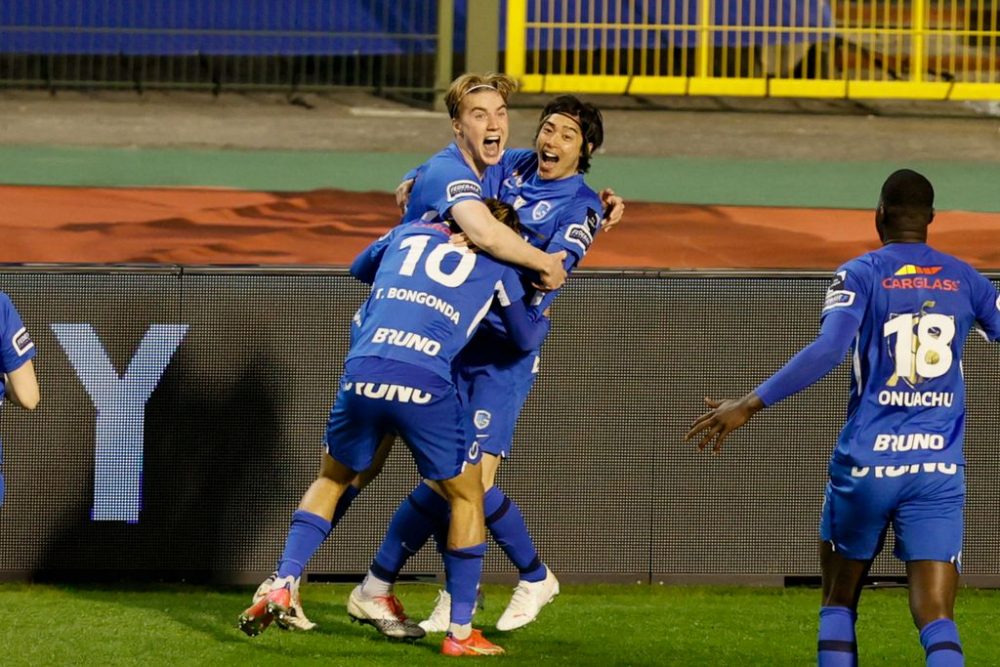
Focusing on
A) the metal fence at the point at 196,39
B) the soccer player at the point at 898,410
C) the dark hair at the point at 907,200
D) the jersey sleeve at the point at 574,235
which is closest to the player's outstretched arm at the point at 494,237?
the jersey sleeve at the point at 574,235

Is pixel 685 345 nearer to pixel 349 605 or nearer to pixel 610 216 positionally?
pixel 610 216

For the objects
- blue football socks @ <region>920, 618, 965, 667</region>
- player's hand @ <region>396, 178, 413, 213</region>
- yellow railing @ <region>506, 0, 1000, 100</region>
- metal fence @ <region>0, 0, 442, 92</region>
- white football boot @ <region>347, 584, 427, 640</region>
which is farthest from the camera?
yellow railing @ <region>506, 0, 1000, 100</region>

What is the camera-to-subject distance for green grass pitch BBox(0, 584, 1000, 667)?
675 cm

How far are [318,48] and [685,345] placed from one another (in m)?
12.4

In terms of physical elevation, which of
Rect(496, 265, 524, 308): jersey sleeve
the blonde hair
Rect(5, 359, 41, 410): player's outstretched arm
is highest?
the blonde hair

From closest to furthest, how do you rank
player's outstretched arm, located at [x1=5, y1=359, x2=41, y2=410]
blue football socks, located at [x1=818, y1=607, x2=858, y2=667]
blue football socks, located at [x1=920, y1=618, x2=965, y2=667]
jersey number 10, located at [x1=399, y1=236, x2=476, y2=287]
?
blue football socks, located at [x1=920, y1=618, x2=965, y2=667] < blue football socks, located at [x1=818, y1=607, x2=858, y2=667] < player's outstretched arm, located at [x1=5, y1=359, x2=41, y2=410] < jersey number 10, located at [x1=399, y1=236, x2=476, y2=287]

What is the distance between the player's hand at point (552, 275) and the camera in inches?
269

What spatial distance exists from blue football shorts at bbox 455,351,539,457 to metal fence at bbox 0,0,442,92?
12.6 metres

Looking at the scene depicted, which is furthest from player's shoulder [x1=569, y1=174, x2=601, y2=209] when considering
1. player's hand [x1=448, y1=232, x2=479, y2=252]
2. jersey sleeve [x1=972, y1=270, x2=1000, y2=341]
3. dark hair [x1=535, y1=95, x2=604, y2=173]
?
jersey sleeve [x1=972, y1=270, x2=1000, y2=341]

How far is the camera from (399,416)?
6418 millimetres

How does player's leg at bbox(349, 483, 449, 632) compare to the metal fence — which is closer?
player's leg at bbox(349, 483, 449, 632)

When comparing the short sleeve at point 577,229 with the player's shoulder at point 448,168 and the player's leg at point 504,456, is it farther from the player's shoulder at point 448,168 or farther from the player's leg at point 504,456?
the player's leg at point 504,456

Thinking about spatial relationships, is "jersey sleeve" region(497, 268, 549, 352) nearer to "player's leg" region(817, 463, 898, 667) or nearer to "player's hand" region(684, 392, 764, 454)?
"player's hand" region(684, 392, 764, 454)

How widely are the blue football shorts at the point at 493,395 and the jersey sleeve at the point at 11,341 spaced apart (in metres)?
2.08
